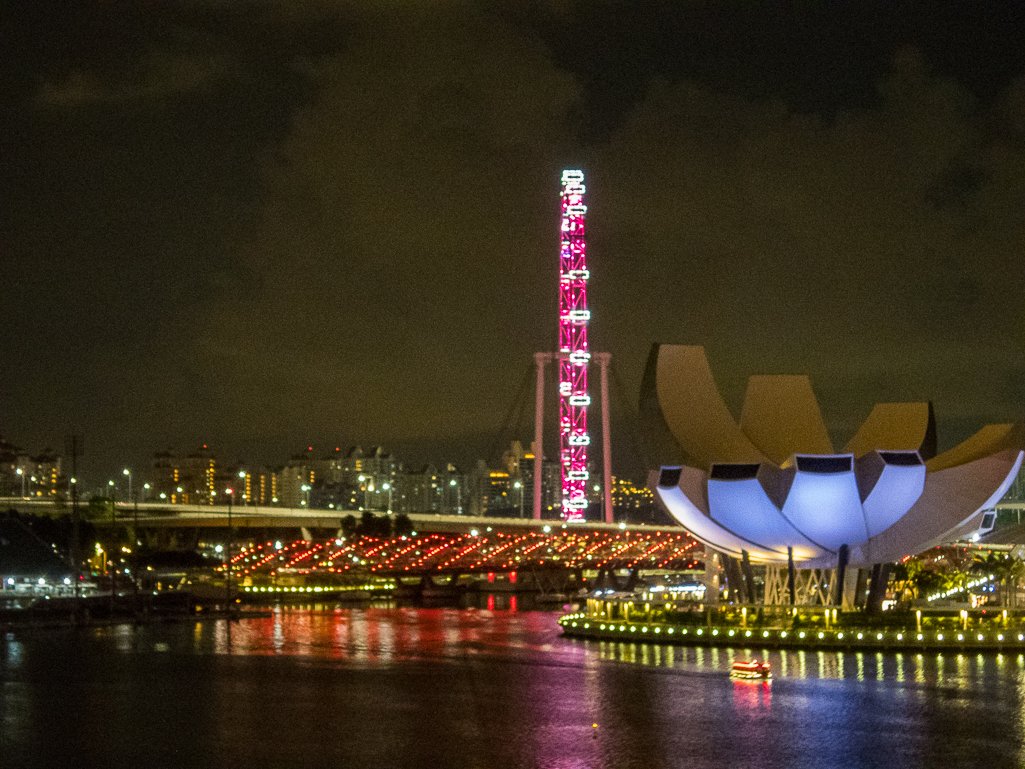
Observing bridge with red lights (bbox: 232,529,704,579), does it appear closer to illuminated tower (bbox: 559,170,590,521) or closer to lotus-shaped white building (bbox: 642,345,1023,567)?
illuminated tower (bbox: 559,170,590,521)

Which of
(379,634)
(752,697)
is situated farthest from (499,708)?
(379,634)

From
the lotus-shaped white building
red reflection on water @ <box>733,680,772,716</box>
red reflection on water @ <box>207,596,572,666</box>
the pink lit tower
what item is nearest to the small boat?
red reflection on water @ <box>733,680,772,716</box>

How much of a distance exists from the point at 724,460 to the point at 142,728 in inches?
778

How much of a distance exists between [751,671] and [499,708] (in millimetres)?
6381

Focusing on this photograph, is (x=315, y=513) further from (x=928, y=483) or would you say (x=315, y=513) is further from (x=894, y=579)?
(x=928, y=483)

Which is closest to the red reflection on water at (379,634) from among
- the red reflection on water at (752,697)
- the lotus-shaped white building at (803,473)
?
the lotus-shaped white building at (803,473)

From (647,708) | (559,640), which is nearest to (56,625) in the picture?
(559,640)

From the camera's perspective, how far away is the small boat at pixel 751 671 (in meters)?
28.2

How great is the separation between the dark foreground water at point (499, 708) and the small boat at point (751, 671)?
1.26 ft

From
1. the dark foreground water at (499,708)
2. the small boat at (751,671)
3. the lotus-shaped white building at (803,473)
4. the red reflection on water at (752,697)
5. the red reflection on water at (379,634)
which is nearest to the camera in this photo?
the dark foreground water at (499,708)

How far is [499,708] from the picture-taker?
2489 centimetres

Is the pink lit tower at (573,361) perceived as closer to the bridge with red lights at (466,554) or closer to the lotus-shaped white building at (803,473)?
the bridge with red lights at (466,554)

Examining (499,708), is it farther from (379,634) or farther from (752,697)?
(379,634)

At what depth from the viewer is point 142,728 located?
76.1 feet
